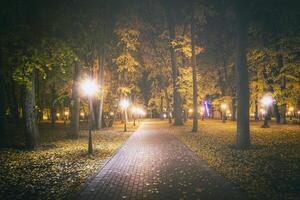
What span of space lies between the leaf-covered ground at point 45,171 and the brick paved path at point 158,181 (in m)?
0.69

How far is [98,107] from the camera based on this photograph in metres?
32.8

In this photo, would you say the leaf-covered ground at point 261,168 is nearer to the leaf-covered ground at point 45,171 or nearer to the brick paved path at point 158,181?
the brick paved path at point 158,181

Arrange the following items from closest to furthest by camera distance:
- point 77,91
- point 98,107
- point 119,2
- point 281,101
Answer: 1. point 77,91
2. point 281,101
3. point 119,2
4. point 98,107

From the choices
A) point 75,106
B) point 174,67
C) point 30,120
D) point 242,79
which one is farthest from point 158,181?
point 174,67

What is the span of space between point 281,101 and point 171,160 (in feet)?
62.0

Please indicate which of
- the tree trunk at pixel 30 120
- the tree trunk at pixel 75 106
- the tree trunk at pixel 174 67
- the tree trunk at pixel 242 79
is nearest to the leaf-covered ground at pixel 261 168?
the tree trunk at pixel 242 79

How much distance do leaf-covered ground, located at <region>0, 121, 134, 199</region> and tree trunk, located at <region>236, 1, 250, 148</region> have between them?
7.22 metres

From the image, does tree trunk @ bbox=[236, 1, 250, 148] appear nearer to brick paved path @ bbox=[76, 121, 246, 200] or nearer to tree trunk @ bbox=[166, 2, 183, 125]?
brick paved path @ bbox=[76, 121, 246, 200]

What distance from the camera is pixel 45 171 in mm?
10383

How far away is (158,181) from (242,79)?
823 cm

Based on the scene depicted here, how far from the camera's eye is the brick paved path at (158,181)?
727cm

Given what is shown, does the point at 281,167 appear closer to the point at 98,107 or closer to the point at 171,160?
the point at 171,160

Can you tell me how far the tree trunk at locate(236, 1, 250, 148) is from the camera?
47.0 ft

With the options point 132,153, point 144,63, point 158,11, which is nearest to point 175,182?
point 132,153
